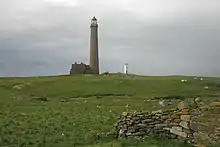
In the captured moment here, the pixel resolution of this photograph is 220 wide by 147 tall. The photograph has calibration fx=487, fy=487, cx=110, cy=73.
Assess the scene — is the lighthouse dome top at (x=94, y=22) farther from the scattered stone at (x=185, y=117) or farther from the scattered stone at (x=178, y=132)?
the scattered stone at (x=185, y=117)

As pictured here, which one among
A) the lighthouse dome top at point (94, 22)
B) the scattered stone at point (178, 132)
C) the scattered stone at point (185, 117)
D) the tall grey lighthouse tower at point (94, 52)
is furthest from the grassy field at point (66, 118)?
the lighthouse dome top at point (94, 22)

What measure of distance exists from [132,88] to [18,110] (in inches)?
1305

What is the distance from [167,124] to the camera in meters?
24.8

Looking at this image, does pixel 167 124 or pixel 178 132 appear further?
pixel 167 124

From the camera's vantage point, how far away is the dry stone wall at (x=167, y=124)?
926 inches

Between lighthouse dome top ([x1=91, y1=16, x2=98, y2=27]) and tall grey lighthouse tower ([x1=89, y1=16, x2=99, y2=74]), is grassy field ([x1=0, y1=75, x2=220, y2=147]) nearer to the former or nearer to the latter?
tall grey lighthouse tower ([x1=89, y1=16, x2=99, y2=74])

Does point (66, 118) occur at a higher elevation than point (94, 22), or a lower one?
lower

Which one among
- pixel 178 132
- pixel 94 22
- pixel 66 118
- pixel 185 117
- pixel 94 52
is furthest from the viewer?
pixel 94 22

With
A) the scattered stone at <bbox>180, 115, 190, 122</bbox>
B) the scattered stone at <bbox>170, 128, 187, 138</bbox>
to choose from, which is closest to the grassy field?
the scattered stone at <bbox>170, 128, 187, 138</bbox>

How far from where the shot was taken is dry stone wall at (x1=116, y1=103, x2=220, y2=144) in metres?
23.5

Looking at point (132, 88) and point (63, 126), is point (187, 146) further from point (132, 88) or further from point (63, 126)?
point (132, 88)

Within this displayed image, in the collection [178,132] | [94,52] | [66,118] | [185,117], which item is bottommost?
[66,118]

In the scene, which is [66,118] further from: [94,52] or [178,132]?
[94,52]

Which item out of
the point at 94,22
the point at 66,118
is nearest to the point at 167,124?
the point at 66,118
